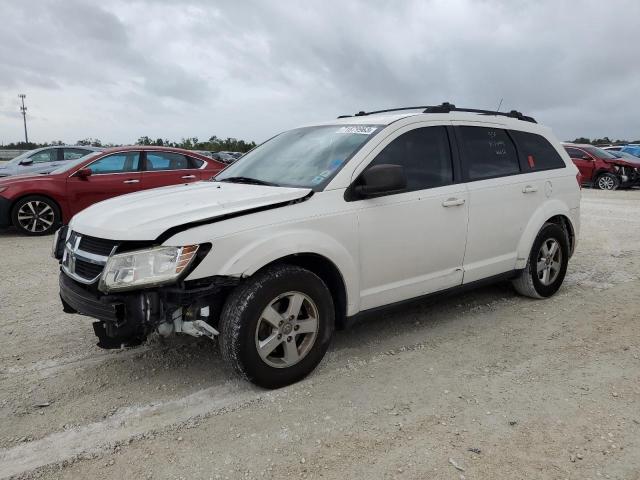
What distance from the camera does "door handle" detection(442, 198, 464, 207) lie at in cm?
404

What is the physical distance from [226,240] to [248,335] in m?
0.56

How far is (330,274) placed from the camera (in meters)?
3.54

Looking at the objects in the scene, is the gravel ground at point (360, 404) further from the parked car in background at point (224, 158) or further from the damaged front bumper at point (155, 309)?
the parked car in background at point (224, 158)

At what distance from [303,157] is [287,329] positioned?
4.58ft

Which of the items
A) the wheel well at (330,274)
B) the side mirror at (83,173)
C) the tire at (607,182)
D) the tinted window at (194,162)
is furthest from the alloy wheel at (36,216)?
the tire at (607,182)

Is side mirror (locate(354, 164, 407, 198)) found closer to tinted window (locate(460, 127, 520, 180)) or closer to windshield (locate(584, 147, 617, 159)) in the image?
tinted window (locate(460, 127, 520, 180))

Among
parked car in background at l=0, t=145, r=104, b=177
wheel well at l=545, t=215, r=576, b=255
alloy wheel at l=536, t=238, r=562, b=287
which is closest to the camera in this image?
alloy wheel at l=536, t=238, r=562, b=287

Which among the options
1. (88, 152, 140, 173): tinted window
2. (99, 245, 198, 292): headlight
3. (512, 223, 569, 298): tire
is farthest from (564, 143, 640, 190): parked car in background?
(99, 245, 198, 292): headlight

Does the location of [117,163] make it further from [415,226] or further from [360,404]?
[360,404]

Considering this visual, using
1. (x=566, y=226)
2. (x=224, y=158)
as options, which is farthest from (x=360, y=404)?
(x=224, y=158)

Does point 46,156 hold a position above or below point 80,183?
above

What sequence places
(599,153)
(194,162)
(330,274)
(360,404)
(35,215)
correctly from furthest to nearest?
(599,153), (194,162), (35,215), (330,274), (360,404)

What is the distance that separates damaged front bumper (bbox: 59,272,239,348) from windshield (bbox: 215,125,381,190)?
3.35 ft

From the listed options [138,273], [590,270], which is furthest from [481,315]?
[138,273]
